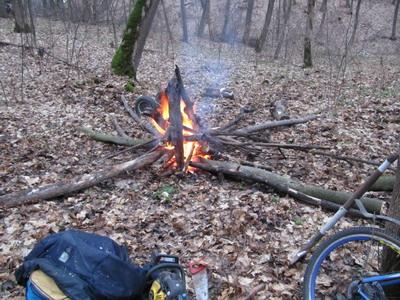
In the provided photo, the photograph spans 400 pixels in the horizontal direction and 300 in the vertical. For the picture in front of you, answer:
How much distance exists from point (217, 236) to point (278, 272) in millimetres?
917

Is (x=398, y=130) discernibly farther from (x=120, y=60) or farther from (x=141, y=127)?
(x=120, y=60)

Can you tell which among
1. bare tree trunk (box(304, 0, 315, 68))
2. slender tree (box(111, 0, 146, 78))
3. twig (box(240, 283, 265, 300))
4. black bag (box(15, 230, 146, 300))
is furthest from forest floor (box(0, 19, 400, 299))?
bare tree trunk (box(304, 0, 315, 68))

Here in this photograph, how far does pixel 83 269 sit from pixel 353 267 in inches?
108

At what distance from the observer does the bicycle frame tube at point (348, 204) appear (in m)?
3.40

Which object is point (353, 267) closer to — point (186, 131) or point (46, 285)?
point (46, 285)

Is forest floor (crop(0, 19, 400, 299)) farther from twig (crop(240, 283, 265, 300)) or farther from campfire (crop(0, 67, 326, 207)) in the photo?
campfire (crop(0, 67, 326, 207))

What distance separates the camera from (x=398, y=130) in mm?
8297

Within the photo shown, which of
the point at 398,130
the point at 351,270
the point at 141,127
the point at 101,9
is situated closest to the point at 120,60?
the point at 141,127

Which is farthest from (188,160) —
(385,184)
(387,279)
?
(387,279)

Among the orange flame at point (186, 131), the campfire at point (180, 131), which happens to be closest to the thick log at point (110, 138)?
the orange flame at point (186, 131)

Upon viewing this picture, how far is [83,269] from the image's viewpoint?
318 cm

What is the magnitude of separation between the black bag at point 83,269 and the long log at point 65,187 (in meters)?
2.17

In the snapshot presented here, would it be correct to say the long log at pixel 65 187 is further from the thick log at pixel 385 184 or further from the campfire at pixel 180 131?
the thick log at pixel 385 184

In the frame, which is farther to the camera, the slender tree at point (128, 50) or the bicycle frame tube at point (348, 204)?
the slender tree at point (128, 50)
